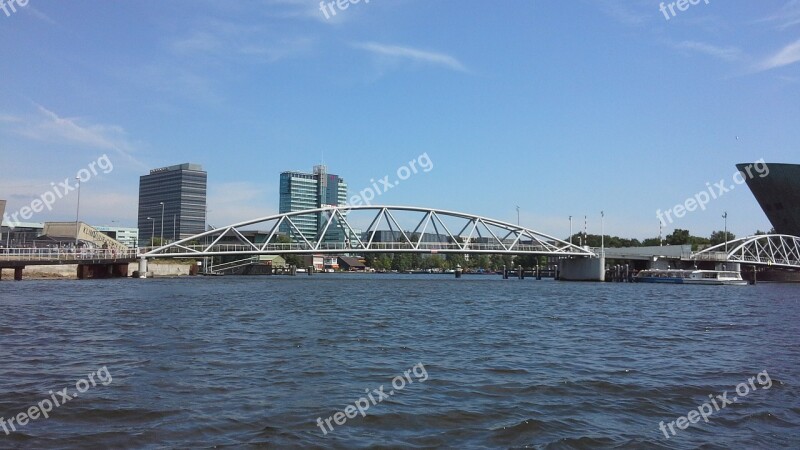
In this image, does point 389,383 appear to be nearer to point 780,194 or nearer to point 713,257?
point 713,257

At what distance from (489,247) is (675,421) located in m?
97.1

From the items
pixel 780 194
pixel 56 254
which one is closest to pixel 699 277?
pixel 780 194

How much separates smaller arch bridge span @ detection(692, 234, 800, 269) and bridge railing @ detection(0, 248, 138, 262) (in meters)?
105

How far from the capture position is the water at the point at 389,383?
923cm

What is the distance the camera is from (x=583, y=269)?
120062 mm

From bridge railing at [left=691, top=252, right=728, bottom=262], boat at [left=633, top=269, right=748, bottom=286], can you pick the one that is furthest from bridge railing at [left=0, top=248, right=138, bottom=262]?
bridge railing at [left=691, top=252, right=728, bottom=262]

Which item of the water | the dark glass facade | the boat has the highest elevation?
the dark glass facade

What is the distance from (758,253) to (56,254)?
127559 mm

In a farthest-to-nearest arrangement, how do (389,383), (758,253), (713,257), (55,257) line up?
(758,253), (713,257), (55,257), (389,383)

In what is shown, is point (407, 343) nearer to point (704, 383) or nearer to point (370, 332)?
point (370, 332)

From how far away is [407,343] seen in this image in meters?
19.7

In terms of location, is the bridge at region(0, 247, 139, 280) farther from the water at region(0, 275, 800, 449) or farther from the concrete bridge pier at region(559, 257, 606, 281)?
the concrete bridge pier at region(559, 257, 606, 281)

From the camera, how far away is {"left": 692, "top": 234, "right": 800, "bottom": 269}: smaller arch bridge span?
119m

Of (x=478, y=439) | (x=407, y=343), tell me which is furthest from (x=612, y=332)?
(x=478, y=439)
